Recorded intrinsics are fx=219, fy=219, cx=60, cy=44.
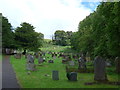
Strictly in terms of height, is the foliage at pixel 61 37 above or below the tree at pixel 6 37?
above

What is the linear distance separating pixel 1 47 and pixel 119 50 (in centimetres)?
4520

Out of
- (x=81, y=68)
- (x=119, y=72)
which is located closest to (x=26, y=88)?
(x=81, y=68)

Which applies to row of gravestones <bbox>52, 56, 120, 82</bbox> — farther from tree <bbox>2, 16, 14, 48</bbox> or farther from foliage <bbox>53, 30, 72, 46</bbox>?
foliage <bbox>53, 30, 72, 46</bbox>

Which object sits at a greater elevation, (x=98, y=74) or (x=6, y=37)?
Answer: (x=6, y=37)

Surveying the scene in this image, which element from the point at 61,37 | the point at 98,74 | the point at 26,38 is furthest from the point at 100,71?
the point at 61,37

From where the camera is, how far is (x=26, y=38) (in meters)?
57.9

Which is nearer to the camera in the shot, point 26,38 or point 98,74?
point 98,74

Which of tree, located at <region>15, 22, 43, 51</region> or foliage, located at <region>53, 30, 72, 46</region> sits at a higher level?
foliage, located at <region>53, 30, 72, 46</region>

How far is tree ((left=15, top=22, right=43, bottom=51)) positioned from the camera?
189 ft

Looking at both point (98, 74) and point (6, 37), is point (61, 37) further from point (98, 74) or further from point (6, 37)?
point (98, 74)

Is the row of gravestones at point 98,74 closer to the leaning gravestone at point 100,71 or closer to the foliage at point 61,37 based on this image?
the leaning gravestone at point 100,71

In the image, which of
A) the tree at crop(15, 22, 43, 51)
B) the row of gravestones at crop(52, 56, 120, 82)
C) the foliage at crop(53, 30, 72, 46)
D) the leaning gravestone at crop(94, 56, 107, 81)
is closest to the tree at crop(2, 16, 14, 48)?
the tree at crop(15, 22, 43, 51)

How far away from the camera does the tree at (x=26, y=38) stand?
57.7 m

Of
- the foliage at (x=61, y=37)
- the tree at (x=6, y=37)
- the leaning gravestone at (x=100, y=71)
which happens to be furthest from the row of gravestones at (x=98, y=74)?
the foliage at (x=61, y=37)
